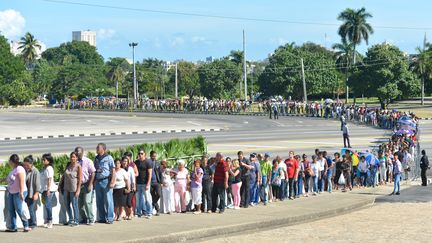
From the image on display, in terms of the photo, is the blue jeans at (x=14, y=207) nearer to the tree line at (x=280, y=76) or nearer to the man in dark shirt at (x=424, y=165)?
the man in dark shirt at (x=424, y=165)

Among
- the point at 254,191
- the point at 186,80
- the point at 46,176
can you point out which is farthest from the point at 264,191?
the point at 186,80

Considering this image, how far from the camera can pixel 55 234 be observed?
15172 mm

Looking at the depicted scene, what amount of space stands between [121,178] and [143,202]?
3.58 ft

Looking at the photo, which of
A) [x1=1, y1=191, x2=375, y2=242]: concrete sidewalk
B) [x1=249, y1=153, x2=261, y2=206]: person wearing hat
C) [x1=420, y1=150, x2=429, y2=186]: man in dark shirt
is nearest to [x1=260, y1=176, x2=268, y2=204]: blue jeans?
[x1=1, y1=191, x2=375, y2=242]: concrete sidewalk

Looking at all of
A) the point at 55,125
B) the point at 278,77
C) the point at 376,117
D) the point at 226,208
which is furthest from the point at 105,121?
the point at 226,208

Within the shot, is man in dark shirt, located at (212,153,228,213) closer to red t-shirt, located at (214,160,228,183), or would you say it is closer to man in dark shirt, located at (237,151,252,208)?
red t-shirt, located at (214,160,228,183)

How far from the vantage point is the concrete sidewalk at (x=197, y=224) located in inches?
588

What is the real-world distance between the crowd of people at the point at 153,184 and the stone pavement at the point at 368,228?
2009 mm

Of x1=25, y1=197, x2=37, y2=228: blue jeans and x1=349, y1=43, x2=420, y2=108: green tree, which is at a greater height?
x1=349, y1=43, x2=420, y2=108: green tree

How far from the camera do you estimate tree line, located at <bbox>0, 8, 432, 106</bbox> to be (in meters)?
89.8

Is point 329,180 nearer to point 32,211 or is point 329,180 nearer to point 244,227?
point 244,227

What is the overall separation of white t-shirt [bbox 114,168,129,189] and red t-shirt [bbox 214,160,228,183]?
2662 millimetres

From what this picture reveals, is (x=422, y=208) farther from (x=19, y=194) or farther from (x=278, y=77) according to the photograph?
(x=278, y=77)

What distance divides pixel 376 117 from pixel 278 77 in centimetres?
4845
